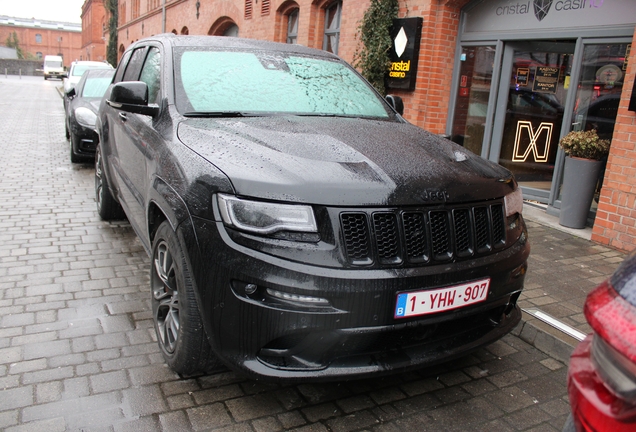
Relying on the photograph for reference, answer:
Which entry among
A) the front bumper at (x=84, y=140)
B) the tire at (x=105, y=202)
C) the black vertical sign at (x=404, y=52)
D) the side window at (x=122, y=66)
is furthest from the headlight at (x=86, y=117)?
the black vertical sign at (x=404, y=52)

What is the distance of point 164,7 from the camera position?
87.9 feet

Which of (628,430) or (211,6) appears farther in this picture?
(211,6)

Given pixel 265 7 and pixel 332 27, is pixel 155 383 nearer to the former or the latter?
pixel 332 27

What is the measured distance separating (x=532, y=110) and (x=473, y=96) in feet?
3.85

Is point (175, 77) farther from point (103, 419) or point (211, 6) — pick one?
point (211, 6)

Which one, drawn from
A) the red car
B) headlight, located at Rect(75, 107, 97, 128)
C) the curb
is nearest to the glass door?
the curb

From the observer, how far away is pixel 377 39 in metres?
9.80

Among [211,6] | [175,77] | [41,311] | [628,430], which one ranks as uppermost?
[211,6]

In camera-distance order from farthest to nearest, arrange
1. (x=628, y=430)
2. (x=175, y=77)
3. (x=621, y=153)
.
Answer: (x=621, y=153) < (x=175, y=77) < (x=628, y=430)

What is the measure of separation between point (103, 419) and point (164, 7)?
27213mm

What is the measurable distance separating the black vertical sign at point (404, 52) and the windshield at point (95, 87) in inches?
204

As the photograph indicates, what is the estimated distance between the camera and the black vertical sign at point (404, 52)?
9094mm

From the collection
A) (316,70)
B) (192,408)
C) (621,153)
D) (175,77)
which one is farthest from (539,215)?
(192,408)

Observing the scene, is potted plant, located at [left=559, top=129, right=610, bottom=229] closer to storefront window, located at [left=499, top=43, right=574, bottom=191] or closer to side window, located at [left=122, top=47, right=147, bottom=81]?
storefront window, located at [left=499, top=43, right=574, bottom=191]
